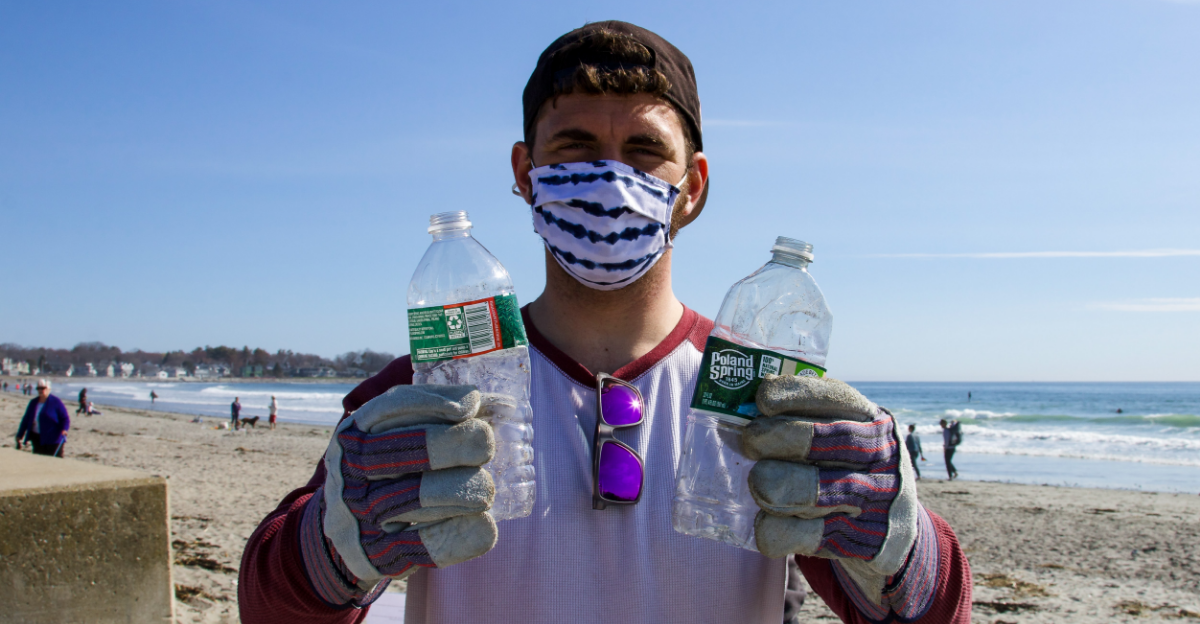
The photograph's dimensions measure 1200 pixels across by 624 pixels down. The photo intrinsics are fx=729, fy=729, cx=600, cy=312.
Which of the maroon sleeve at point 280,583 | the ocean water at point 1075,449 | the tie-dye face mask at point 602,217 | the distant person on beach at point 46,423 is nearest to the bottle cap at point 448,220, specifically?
the tie-dye face mask at point 602,217

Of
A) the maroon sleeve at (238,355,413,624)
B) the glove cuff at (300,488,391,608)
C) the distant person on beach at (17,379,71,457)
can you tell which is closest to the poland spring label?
the glove cuff at (300,488,391,608)

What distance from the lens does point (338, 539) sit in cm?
167

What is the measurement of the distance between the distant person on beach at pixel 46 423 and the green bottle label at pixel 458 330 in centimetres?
1288

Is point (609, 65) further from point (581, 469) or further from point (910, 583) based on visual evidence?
point (910, 583)

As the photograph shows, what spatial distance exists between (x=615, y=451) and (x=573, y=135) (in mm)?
912

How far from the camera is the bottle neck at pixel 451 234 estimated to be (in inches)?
79.4

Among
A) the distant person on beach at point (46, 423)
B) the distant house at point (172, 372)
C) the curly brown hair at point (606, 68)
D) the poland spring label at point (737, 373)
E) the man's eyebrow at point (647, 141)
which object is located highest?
the curly brown hair at point (606, 68)

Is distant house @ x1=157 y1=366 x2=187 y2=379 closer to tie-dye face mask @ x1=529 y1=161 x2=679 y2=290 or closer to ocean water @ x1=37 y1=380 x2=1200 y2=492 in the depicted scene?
ocean water @ x1=37 y1=380 x2=1200 y2=492

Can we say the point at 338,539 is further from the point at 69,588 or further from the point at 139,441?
the point at 139,441

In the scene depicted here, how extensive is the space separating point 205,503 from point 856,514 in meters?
12.1

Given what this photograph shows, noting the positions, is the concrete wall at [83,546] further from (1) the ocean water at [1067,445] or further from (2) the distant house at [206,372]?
(2) the distant house at [206,372]

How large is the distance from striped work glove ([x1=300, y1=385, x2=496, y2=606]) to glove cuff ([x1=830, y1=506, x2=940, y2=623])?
0.91 meters

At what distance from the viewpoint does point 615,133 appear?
2.11 meters

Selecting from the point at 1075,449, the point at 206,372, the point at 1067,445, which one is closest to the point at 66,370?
the point at 206,372
